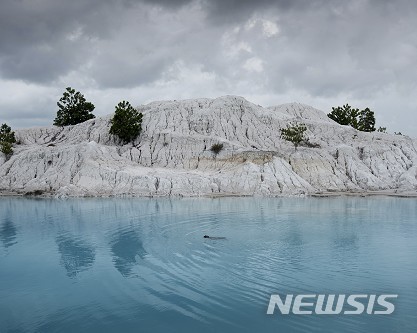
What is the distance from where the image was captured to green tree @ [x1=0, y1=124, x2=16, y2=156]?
3206 inches

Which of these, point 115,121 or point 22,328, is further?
point 115,121

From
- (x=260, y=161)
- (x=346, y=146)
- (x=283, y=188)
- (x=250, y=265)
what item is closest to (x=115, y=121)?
(x=260, y=161)

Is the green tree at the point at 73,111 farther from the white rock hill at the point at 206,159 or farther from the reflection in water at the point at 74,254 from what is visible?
the reflection in water at the point at 74,254

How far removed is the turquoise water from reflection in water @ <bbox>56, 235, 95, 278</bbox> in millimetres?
71

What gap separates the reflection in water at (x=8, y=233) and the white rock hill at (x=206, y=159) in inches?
1073

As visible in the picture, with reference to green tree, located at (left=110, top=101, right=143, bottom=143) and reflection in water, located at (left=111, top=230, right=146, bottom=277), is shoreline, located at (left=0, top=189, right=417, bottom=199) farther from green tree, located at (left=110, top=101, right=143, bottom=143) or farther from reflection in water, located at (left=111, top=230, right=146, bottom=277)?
reflection in water, located at (left=111, top=230, right=146, bottom=277)

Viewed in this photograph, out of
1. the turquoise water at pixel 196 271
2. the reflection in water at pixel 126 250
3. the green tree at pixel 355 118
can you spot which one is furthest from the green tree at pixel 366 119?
the reflection in water at pixel 126 250

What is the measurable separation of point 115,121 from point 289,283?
7059cm

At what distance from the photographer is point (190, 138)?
8319 centimetres

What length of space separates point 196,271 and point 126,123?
6646 centimetres

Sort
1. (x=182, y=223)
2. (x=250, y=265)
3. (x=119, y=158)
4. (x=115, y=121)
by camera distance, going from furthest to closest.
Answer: (x=115, y=121), (x=119, y=158), (x=182, y=223), (x=250, y=265)

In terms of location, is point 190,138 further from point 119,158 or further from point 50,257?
point 50,257

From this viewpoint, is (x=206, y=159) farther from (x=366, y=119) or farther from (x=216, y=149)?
(x=366, y=119)

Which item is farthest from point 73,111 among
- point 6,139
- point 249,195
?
point 249,195
